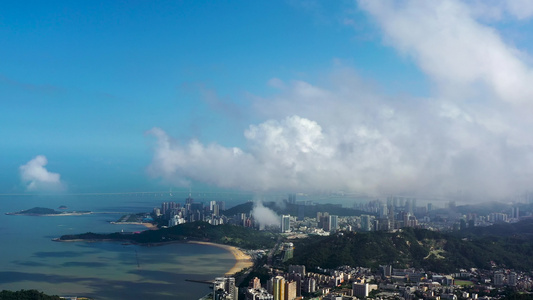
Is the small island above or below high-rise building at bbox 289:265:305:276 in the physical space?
above

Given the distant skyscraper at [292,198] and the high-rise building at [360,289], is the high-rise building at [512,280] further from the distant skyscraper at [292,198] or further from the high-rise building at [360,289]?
the distant skyscraper at [292,198]

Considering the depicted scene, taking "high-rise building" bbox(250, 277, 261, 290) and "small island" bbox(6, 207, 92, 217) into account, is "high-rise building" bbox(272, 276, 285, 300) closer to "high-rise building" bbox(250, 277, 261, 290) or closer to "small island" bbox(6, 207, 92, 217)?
"high-rise building" bbox(250, 277, 261, 290)

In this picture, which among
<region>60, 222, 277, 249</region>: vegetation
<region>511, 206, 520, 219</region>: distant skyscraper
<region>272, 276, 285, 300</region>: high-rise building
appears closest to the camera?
<region>272, 276, 285, 300</region>: high-rise building

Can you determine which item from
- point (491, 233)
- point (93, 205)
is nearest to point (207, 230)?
point (491, 233)

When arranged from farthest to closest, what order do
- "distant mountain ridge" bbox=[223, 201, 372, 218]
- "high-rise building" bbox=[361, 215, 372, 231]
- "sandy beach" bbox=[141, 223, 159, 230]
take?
"distant mountain ridge" bbox=[223, 201, 372, 218] → "sandy beach" bbox=[141, 223, 159, 230] → "high-rise building" bbox=[361, 215, 372, 231]

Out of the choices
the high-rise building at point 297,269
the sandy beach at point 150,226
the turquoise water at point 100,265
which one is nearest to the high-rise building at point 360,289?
the high-rise building at point 297,269

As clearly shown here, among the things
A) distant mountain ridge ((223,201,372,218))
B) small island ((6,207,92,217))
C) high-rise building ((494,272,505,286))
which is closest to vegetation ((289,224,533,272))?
high-rise building ((494,272,505,286))
